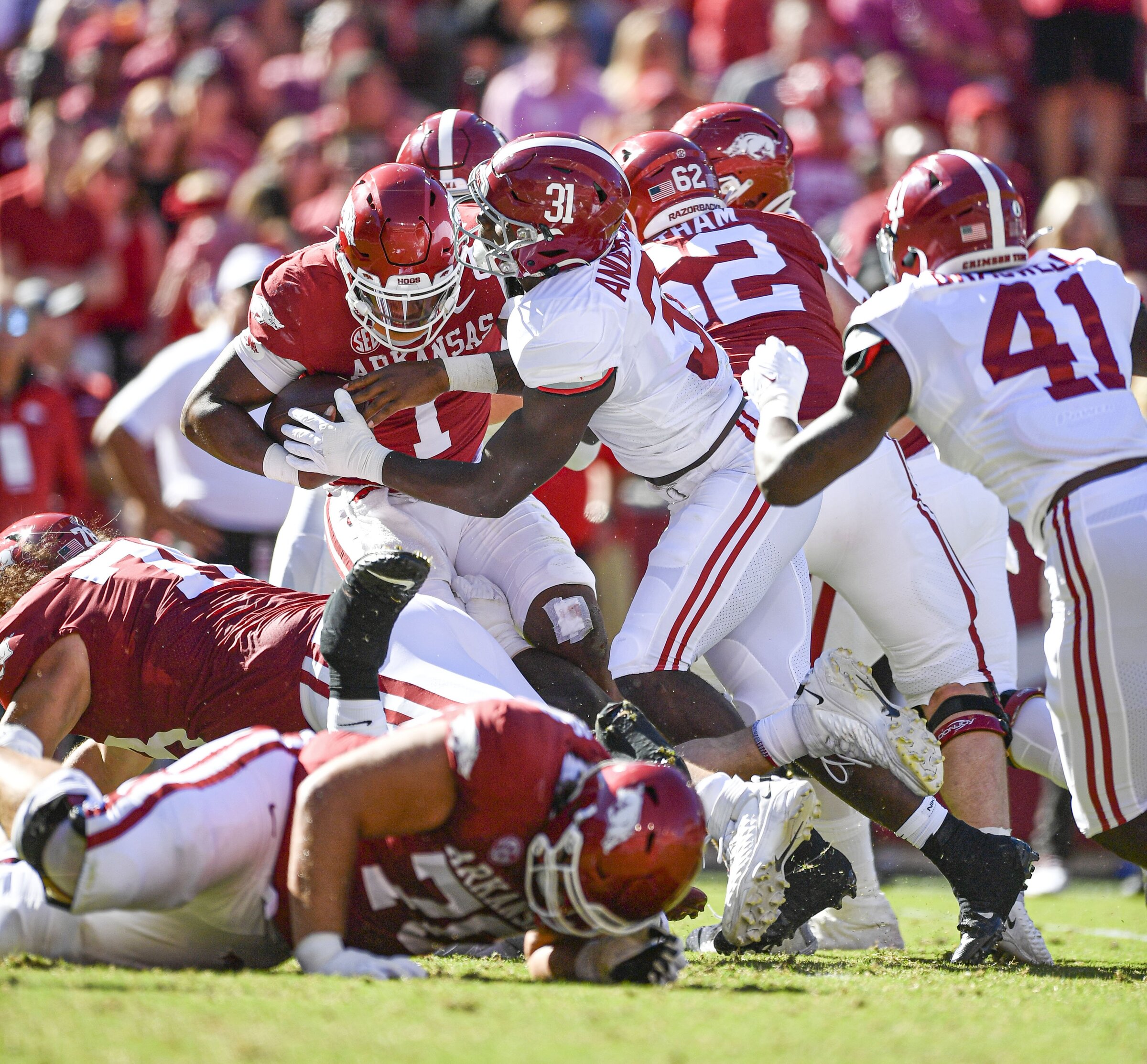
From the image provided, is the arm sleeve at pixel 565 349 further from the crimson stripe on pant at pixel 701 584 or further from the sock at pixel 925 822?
the sock at pixel 925 822

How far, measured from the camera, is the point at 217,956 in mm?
3402

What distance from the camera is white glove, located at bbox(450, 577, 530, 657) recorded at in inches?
185

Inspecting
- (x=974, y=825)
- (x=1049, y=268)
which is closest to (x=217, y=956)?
(x=974, y=825)

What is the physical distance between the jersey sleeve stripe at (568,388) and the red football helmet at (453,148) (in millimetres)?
1267

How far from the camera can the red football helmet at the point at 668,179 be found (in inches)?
206

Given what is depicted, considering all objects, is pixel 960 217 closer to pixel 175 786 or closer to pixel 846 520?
pixel 846 520

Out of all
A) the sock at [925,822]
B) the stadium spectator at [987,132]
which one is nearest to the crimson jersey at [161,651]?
the sock at [925,822]

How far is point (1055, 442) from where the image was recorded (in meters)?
3.74

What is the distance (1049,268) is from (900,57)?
7.09m

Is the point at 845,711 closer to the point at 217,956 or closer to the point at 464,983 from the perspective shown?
the point at 464,983

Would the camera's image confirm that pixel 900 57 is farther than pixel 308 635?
Yes

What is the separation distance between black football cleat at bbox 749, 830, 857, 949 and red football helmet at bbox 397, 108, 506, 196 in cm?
244

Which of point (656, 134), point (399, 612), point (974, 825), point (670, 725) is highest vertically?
point (656, 134)

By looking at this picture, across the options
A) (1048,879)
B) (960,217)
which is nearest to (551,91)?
(1048,879)
